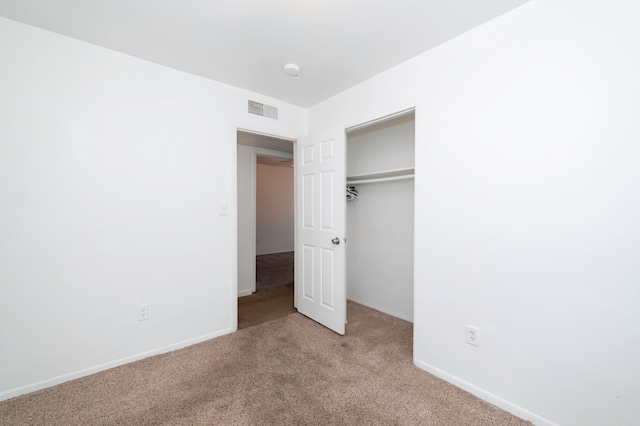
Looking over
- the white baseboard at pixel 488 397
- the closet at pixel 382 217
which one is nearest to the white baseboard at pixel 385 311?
the closet at pixel 382 217

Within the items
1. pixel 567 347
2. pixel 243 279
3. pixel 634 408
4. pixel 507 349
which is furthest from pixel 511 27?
pixel 243 279

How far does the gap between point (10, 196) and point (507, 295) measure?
326 centimetres

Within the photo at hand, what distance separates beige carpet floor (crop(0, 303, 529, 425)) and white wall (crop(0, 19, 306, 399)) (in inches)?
9.9

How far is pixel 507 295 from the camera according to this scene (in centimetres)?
158

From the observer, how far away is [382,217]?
3145mm

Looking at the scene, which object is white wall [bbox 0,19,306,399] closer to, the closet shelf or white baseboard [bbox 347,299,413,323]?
the closet shelf

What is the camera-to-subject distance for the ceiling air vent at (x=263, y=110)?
8.89 feet

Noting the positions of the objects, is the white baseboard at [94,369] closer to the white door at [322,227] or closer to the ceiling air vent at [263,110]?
the white door at [322,227]

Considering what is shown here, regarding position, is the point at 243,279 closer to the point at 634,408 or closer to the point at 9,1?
the point at 9,1

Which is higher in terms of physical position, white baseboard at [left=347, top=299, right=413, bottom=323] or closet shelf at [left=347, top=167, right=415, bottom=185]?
closet shelf at [left=347, top=167, right=415, bottom=185]

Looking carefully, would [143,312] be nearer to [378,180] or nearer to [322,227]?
[322,227]

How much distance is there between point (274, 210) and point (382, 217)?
4.75 metres

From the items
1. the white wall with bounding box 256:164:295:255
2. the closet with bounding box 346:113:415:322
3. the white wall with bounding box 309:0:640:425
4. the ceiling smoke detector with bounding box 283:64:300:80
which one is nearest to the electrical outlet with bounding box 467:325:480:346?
the white wall with bounding box 309:0:640:425

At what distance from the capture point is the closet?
2.86 meters
